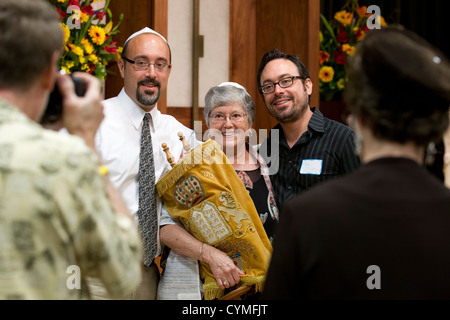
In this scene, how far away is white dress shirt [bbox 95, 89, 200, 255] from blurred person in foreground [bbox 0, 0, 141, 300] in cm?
122

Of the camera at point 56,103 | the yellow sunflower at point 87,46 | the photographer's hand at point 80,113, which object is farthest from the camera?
the yellow sunflower at point 87,46

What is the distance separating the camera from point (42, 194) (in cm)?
94

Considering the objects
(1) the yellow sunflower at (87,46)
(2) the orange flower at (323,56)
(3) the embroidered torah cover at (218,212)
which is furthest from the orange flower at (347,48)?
(3) the embroidered torah cover at (218,212)

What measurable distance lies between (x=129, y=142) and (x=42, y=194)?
1.49 metres

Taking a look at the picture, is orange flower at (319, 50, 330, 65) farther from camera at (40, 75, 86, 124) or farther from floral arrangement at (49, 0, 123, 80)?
camera at (40, 75, 86, 124)

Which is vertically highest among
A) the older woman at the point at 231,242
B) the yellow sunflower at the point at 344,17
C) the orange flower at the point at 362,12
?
the orange flower at the point at 362,12

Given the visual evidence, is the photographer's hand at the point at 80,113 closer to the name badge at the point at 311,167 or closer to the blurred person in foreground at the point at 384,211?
the blurred person in foreground at the point at 384,211

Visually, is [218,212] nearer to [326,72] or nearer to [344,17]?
[326,72]

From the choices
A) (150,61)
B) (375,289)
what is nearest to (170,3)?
(150,61)

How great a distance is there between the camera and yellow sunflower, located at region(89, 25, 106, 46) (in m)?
2.82

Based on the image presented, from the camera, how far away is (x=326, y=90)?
391 cm

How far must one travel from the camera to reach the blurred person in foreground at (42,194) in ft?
3.08

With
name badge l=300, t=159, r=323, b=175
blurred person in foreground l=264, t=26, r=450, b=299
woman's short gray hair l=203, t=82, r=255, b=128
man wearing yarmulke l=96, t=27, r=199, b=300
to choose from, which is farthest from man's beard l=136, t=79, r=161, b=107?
blurred person in foreground l=264, t=26, r=450, b=299

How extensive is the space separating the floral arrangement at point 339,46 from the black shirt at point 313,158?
1405 millimetres
